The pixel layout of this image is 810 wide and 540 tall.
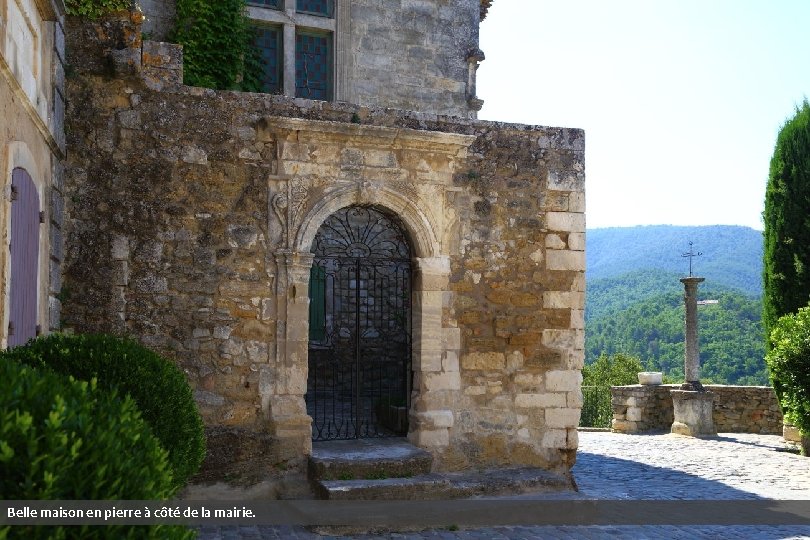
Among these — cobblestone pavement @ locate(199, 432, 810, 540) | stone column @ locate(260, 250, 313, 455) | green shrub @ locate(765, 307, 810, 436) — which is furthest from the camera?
green shrub @ locate(765, 307, 810, 436)

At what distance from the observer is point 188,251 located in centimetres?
661

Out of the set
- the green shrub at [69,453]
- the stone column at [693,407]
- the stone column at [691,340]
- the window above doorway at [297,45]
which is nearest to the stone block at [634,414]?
the stone column at [693,407]

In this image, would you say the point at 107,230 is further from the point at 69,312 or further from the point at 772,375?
the point at 772,375

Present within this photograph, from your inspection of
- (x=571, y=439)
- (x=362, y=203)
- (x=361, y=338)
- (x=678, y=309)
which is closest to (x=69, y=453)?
(x=362, y=203)

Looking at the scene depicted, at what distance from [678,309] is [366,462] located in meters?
46.3

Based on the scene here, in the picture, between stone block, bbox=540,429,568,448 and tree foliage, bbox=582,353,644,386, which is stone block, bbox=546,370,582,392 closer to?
stone block, bbox=540,429,568,448

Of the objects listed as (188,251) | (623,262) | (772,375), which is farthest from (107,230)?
(623,262)

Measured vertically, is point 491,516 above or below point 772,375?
below

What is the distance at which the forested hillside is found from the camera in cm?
3534

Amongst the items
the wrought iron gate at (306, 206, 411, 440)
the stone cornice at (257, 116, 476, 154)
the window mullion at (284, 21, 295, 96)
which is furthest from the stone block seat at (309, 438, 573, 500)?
the window mullion at (284, 21, 295, 96)

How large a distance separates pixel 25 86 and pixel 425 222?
366cm

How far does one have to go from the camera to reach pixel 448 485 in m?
6.75

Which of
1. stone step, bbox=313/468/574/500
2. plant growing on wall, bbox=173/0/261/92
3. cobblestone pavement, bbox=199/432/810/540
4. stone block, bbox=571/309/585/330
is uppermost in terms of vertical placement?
plant growing on wall, bbox=173/0/261/92

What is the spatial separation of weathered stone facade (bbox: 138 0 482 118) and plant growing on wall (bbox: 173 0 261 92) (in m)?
0.90
